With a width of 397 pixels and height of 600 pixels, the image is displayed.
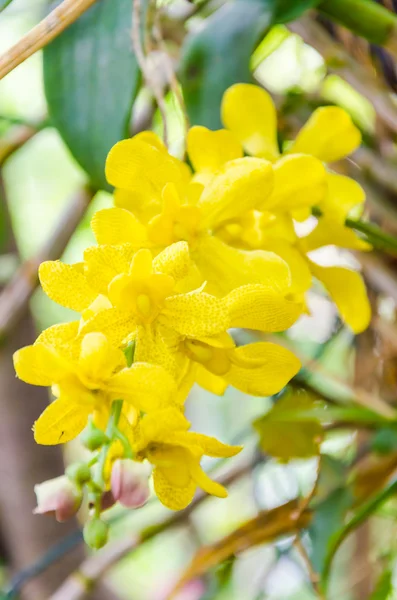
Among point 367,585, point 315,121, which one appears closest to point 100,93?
point 315,121

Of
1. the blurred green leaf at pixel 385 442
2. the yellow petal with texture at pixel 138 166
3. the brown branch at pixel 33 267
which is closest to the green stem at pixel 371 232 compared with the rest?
the yellow petal with texture at pixel 138 166

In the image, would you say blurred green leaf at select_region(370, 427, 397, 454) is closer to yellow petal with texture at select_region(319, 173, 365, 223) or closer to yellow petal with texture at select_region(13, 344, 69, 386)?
yellow petal with texture at select_region(319, 173, 365, 223)

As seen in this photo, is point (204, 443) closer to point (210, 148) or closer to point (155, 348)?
point (155, 348)

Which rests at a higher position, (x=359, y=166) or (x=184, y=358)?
(x=184, y=358)

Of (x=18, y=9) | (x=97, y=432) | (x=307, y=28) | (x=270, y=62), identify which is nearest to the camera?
(x=97, y=432)

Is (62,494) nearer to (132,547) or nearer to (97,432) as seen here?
(97,432)

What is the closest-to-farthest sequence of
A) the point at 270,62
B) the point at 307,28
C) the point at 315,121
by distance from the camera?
the point at 315,121 → the point at 307,28 → the point at 270,62

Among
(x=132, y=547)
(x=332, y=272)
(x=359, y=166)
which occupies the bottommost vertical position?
(x=132, y=547)

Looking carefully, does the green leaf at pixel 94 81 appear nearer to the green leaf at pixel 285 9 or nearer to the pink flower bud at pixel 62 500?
the green leaf at pixel 285 9
